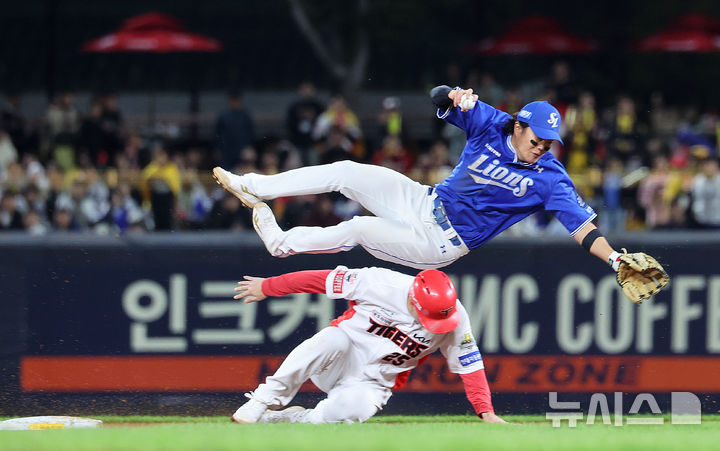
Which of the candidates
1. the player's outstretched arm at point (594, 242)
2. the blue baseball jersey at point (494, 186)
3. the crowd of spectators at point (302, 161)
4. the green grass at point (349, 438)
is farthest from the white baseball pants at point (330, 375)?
the crowd of spectators at point (302, 161)

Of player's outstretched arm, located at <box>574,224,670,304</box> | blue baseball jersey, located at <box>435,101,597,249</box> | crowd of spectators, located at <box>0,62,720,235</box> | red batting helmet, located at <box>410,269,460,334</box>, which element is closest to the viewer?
player's outstretched arm, located at <box>574,224,670,304</box>

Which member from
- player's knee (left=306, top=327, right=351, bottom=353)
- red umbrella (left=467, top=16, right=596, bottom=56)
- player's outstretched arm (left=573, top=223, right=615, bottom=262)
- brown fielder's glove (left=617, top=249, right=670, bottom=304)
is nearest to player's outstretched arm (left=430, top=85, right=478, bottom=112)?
player's outstretched arm (left=573, top=223, right=615, bottom=262)

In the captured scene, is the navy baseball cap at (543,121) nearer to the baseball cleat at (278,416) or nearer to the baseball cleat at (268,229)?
the baseball cleat at (268,229)

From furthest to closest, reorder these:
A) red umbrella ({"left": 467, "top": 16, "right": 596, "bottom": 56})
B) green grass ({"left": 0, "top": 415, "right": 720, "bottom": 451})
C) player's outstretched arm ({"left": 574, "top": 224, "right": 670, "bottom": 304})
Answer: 1. red umbrella ({"left": 467, "top": 16, "right": 596, "bottom": 56})
2. player's outstretched arm ({"left": 574, "top": 224, "right": 670, "bottom": 304})
3. green grass ({"left": 0, "top": 415, "right": 720, "bottom": 451})

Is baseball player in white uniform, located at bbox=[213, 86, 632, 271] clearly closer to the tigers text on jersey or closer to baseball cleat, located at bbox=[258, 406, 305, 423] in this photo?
the tigers text on jersey

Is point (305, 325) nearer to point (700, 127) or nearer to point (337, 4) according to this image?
point (700, 127)

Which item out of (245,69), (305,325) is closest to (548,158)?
(305,325)

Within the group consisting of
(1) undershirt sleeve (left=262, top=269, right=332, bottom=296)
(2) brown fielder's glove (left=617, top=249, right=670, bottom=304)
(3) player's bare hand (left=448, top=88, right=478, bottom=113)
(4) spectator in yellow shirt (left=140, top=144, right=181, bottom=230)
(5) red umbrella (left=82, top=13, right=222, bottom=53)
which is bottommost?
(1) undershirt sleeve (left=262, top=269, right=332, bottom=296)

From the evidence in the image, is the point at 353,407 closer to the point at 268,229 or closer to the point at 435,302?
the point at 435,302
